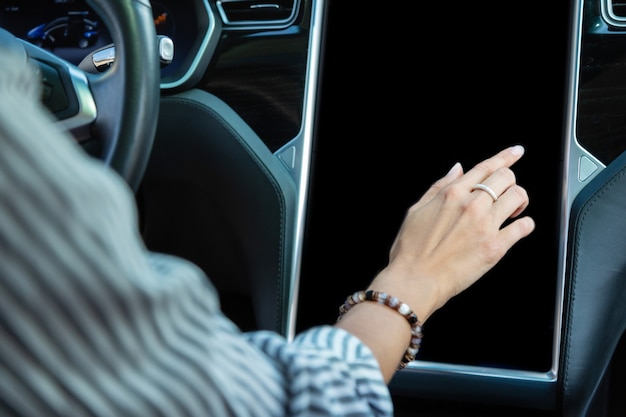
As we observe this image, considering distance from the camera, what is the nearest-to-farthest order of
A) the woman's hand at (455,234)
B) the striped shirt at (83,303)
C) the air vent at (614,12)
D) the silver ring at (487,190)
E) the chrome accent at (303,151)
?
the striped shirt at (83,303)
the woman's hand at (455,234)
the silver ring at (487,190)
the air vent at (614,12)
the chrome accent at (303,151)

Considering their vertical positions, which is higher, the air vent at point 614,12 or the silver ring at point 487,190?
the air vent at point 614,12

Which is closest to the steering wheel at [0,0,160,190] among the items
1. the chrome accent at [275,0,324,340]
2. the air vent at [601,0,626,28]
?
the chrome accent at [275,0,324,340]

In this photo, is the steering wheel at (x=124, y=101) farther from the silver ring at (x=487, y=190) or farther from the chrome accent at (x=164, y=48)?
the silver ring at (x=487, y=190)

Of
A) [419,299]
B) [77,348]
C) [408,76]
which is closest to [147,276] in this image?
[77,348]

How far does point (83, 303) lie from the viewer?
10.5 inches

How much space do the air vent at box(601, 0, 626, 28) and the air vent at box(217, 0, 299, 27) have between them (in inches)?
17.6

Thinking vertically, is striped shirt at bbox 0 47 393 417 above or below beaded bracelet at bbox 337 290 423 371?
above

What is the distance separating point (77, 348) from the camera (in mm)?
271

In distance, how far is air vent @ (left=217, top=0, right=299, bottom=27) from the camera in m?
1.12

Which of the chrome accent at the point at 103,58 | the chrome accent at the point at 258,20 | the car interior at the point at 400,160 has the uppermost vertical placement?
the chrome accent at the point at 258,20

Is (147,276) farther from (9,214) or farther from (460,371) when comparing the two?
(460,371)

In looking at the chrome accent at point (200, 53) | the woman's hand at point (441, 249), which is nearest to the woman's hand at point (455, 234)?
the woman's hand at point (441, 249)

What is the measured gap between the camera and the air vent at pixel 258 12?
1123mm

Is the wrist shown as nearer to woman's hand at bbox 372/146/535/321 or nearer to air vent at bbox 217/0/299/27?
woman's hand at bbox 372/146/535/321
